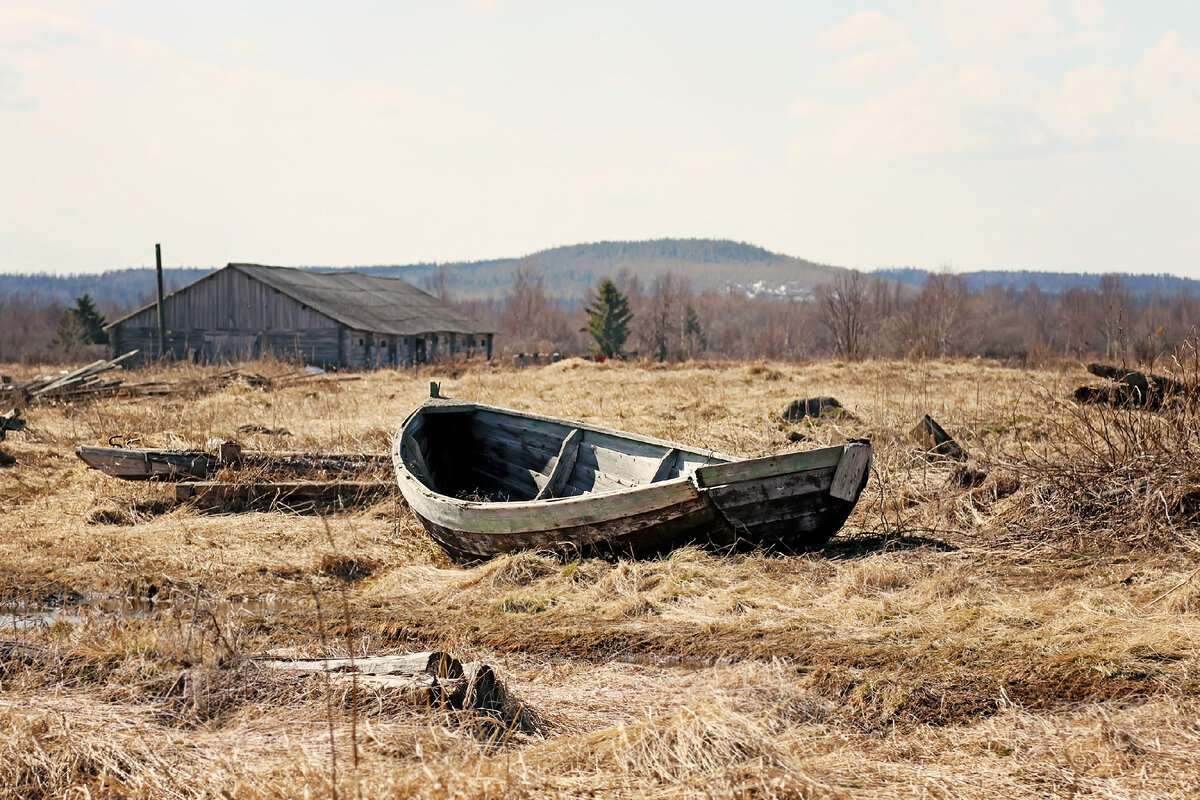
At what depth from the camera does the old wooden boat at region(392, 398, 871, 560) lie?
21.3 ft

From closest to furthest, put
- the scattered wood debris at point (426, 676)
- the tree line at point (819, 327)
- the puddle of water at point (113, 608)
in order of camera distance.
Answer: the scattered wood debris at point (426, 676) < the puddle of water at point (113, 608) < the tree line at point (819, 327)

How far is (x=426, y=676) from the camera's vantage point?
13.1 feet

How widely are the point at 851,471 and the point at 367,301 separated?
110 feet

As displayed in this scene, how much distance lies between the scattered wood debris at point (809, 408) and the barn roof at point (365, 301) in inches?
852

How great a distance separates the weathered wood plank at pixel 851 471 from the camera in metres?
6.63

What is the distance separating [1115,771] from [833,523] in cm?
354

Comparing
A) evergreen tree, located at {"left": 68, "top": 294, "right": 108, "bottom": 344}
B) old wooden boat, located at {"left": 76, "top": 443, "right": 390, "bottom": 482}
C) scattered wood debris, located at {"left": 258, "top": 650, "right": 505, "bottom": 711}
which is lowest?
scattered wood debris, located at {"left": 258, "top": 650, "right": 505, "bottom": 711}

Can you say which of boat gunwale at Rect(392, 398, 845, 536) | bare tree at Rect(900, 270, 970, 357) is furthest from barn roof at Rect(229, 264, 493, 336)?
boat gunwale at Rect(392, 398, 845, 536)

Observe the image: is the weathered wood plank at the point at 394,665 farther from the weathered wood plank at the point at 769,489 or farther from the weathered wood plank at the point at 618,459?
the weathered wood plank at the point at 618,459

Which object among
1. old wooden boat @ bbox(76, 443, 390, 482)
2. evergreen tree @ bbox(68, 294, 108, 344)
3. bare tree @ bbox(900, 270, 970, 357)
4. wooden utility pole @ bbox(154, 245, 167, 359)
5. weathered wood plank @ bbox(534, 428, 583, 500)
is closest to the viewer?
weathered wood plank @ bbox(534, 428, 583, 500)

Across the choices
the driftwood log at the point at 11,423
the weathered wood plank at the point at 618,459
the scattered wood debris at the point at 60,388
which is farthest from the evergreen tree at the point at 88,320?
the weathered wood plank at the point at 618,459

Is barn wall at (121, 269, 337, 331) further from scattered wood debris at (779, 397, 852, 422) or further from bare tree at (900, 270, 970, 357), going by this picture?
bare tree at (900, 270, 970, 357)

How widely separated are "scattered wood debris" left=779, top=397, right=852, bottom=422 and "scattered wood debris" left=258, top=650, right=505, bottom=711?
Result: 31.6 ft

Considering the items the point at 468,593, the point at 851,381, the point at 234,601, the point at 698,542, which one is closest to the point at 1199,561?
the point at 698,542
